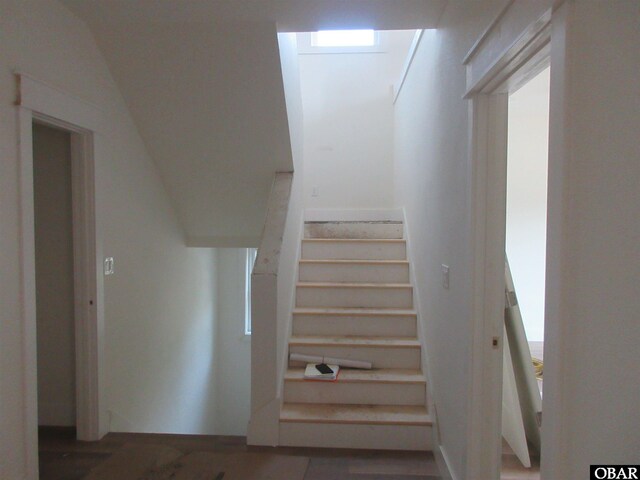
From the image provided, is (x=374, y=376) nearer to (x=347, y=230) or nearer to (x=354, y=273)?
(x=354, y=273)

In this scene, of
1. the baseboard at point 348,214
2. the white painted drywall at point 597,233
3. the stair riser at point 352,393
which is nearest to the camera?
the white painted drywall at point 597,233

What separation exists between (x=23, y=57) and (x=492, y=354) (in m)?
2.49

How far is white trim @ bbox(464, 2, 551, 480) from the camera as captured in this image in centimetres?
168

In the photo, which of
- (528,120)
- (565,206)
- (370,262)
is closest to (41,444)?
(370,262)

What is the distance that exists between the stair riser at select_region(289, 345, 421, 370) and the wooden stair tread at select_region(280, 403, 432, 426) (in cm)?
32

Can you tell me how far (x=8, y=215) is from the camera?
1.78m

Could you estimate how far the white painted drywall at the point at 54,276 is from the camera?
2.55m

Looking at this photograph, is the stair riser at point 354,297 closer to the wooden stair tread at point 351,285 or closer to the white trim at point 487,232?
the wooden stair tread at point 351,285

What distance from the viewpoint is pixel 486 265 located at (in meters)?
1.68

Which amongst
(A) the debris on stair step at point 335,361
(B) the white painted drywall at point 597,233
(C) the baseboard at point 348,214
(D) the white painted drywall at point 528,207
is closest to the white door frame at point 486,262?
(B) the white painted drywall at point 597,233

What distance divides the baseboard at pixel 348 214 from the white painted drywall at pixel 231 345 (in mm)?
1219

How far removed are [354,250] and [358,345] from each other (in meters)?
1.02

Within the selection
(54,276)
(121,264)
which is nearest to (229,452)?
(121,264)

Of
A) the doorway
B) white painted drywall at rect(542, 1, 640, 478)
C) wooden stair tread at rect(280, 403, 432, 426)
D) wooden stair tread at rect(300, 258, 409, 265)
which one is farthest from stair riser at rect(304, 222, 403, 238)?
white painted drywall at rect(542, 1, 640, 478)
